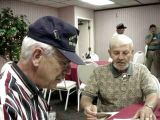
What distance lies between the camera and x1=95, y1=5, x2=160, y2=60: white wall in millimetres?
7809

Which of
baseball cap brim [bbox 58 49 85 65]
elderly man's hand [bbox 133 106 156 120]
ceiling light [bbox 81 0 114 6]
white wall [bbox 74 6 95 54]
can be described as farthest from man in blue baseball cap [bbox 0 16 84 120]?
white wall [bbox 74 6 95 54]

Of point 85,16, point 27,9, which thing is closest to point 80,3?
point 85,16

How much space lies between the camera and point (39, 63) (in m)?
0.97

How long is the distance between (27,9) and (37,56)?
6183mm

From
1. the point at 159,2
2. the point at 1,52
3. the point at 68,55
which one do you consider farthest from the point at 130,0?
the point at 68,55

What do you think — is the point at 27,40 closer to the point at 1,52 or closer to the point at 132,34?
the point at 1,52

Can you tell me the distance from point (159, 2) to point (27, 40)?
7272mm

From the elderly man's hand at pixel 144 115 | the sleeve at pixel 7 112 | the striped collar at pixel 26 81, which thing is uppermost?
the striped collar at pixel 26 81

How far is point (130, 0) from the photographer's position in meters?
7.04

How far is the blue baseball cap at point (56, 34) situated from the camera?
0.95 metres

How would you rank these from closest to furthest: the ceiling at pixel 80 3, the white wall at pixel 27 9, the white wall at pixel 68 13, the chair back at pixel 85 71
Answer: the chair back at pixel 85 71 < the white wall at pixel 27 9 < the ceiling at pixel 80 3 < the white wall at pixel 68 13

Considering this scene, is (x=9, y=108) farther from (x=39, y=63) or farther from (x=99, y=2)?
(x=99, y=2)

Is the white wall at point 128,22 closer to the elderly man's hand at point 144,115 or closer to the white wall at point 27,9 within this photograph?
the white wall at point 27,9

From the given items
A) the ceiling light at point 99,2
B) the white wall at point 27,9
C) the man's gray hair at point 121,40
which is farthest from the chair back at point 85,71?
the ceiling light at point 99,2
